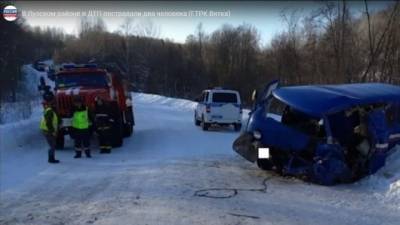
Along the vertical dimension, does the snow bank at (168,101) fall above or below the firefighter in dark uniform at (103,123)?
below

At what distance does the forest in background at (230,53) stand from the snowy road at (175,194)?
90.0 feet

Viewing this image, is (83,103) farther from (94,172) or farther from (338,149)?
(338,149)

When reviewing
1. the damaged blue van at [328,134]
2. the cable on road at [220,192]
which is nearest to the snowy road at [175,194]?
→ the cable on road at [220,192]

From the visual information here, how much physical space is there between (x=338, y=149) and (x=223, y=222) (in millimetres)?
3807

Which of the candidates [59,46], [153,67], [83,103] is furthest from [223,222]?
[59,46]

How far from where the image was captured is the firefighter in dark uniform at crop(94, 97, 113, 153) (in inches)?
626

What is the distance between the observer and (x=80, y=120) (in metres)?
15.1

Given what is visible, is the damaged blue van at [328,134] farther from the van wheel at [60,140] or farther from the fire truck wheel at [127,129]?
the fire truck wheel at [127,129]

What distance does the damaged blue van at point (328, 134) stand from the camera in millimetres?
10234

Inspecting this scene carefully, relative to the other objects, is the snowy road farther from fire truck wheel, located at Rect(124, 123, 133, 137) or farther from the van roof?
fire truck wheel, located at Rect(124, 123, 133, 137)

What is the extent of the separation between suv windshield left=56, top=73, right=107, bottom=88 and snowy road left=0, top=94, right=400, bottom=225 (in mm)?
3363

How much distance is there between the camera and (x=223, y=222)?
24.0 ft

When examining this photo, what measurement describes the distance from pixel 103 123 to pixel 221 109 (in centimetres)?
769

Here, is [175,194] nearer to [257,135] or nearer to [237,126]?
[257,135]
